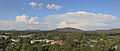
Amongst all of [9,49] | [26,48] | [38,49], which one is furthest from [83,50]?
[9,49]

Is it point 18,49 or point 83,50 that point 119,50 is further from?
point 18,49

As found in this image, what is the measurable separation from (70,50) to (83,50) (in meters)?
2.62

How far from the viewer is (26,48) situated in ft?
104

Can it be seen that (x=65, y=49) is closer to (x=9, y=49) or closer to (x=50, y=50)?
(x=50, y=50)

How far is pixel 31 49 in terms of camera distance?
31.3m

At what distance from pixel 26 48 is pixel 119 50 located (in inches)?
761

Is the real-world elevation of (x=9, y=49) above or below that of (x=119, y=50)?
above

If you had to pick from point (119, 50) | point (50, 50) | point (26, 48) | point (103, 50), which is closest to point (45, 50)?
point (50, 50)

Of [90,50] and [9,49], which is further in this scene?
[90,50]

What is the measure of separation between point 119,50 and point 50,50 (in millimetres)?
14533

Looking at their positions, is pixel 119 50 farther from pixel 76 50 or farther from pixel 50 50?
pixel 50 50

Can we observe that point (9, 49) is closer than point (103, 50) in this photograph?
Yes

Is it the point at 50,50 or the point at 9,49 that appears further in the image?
the point at 50,50

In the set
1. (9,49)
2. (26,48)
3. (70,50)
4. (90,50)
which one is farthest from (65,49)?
(9,49)
